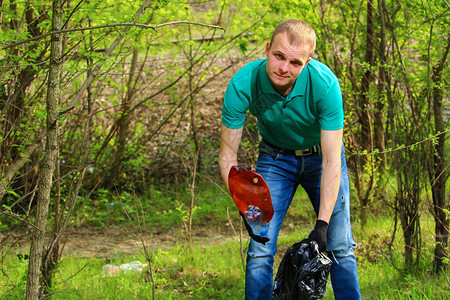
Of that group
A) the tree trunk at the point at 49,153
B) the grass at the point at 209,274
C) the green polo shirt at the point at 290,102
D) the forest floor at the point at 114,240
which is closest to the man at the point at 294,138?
the green polo shirt at the point at 290,102

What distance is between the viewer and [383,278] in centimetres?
418

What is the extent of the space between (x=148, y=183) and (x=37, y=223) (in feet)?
16.5

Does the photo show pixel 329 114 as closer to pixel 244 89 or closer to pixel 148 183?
pixel 244 89

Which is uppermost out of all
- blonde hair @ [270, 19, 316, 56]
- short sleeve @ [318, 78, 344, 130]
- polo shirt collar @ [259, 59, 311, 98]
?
blonde hair @ [270, 19, 316, 56]

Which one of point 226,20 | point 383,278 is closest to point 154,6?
point 383,278

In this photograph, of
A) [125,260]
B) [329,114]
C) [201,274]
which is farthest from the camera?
[125,260]

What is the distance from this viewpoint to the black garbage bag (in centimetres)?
280

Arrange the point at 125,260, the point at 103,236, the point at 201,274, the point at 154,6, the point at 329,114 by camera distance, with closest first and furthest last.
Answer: the point at 329,114 → the point at 154,6 → the point at 201,274 → the point at 125,260 → the point at 103,236

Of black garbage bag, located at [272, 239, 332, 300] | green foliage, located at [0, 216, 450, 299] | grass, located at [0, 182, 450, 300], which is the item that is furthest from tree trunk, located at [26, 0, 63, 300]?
black garbage bag, located at [272, 239, 332, 300]

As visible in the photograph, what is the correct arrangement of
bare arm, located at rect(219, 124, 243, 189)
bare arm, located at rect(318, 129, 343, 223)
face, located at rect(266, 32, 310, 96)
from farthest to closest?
bare arm, located at rect(219, 124, 243, 189)
bare arm, located at rect(318, 129, 343, 223)
face, located at rect(266, 32, 310, 96)

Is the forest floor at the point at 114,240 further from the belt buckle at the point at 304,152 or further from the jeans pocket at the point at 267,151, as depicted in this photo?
the belt buckle at the point at 304,152

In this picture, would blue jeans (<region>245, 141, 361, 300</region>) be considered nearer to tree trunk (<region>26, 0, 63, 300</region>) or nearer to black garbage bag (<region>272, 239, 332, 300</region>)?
black garbage bag (<region>272, 239, 332, 300</region>)

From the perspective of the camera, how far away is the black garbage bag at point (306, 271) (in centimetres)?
280

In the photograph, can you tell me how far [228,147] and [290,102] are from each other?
0.45 m
